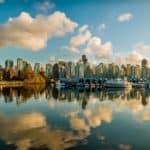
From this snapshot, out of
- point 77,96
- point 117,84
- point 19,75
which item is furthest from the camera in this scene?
point 19,75

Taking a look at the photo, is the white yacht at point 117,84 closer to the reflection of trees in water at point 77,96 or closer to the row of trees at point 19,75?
the row of trees at point 19,75

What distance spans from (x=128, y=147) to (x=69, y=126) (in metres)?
9.56

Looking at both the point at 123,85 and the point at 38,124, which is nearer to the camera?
the point at 38,124

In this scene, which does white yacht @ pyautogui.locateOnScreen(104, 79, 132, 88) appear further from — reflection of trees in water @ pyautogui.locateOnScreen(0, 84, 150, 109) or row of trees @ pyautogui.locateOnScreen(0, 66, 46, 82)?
reflection of trees in water @ pyautogui.locateOnScreen(0, 84, 150, 109)

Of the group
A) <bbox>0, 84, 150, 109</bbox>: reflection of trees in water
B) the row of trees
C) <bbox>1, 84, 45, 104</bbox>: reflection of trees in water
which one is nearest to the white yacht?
the row of trees

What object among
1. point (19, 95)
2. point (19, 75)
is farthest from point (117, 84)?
point (19, 95)

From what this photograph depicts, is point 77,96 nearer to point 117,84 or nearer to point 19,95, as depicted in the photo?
point 19,95

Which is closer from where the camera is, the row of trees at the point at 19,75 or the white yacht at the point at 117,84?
the white yacht at the point at 117,84

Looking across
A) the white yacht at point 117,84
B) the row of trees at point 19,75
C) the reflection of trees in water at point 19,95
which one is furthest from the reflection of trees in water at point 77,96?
the row of trees at point 19,75

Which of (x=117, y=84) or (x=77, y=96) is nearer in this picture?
(x=77, y=96)

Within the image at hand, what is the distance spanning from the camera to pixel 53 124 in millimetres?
29594

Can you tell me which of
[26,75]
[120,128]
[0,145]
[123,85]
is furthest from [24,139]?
[26,75]

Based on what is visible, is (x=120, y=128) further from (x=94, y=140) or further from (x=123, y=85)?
(x=123, y=85)

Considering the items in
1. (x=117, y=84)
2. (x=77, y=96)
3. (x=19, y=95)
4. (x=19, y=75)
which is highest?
(x=19, y=75)
